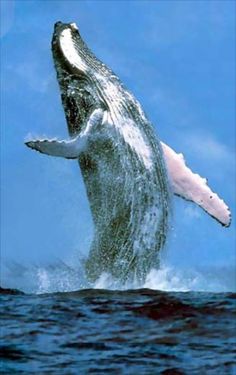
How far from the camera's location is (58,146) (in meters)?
12.7

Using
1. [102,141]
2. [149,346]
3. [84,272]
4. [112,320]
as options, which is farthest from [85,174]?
[149,346]

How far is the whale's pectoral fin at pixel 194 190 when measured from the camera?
47.9ft

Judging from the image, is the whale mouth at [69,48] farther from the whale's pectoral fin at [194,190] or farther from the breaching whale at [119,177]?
the whale's pectoral fin at [194,190]

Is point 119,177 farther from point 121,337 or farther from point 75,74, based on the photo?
point 121,337

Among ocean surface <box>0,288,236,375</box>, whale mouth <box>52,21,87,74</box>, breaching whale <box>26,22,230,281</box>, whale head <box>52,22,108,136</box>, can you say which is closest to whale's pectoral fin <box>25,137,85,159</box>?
breaching whale <box>26,22,230,281</box>

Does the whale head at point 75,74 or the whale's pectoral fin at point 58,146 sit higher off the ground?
the whale head at point 75,74

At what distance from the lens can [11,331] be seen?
5.82m

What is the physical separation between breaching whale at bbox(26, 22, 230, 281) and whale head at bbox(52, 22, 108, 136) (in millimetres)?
27

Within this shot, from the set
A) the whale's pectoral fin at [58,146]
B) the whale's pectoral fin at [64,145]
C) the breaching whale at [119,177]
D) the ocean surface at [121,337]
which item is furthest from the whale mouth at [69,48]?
the ocean surface at [121,337]

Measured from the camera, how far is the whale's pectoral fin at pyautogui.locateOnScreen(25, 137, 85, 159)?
12.7 meters

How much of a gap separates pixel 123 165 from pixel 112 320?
287 inches

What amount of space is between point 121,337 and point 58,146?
750 centimetres

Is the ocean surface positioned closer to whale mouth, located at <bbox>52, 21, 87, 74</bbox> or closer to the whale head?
the whale head

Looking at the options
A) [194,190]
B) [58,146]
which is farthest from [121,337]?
[194,190]
